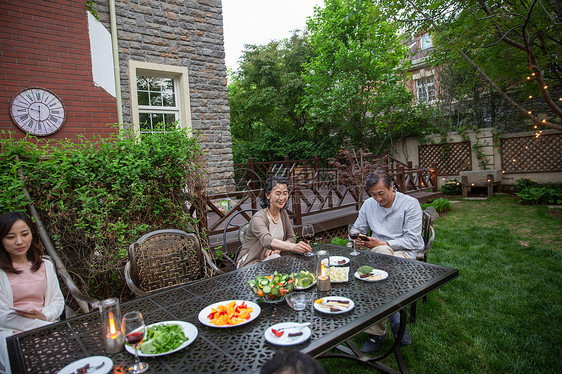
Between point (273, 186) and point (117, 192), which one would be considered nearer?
point (273, 186)

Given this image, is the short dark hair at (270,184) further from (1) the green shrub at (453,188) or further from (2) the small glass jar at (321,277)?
(1) the green shrub at (453,188)

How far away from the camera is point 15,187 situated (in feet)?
8.43

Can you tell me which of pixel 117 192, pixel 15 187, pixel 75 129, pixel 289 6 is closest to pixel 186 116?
pixel 75 129

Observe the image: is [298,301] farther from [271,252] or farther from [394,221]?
[394,221]

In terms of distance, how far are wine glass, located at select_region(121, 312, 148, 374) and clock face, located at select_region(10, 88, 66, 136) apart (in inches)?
185

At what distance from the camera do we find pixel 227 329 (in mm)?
1464

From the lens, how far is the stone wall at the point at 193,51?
5.63 m

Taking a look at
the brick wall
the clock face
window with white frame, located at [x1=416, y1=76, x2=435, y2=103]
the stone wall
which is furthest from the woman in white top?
window with white frame, located at [x1=416, y1=76, x2=435, y2=103]

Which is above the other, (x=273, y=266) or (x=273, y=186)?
(x=273, y=186)

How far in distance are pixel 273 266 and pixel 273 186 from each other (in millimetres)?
806

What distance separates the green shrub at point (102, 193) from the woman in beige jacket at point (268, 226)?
989 mm

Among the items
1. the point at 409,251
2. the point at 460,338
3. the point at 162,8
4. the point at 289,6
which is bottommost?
the point at 460,338

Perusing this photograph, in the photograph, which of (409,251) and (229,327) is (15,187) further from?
(409,251)

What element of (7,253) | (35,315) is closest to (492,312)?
(35,315)
